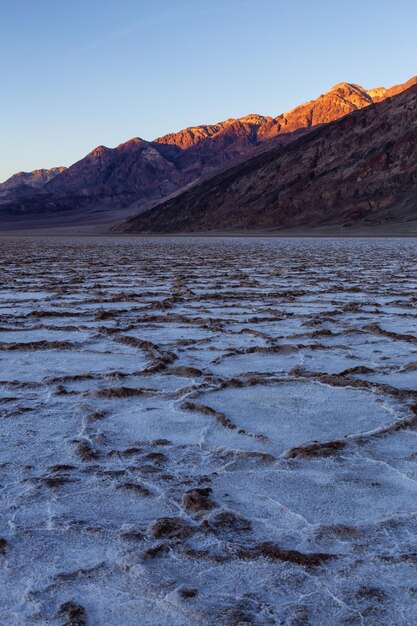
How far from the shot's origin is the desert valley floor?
5.31 ft

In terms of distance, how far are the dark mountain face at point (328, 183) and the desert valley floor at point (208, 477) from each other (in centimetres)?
4632

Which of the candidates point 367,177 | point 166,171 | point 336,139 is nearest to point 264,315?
point 367,177

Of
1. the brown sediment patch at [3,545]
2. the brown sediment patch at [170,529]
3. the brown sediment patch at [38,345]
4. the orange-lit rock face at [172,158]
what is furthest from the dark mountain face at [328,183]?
the brown sediment patch at [3,545]

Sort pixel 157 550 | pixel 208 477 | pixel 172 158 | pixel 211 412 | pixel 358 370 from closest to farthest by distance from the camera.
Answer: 1. pixel 157 550
2. pixel 208 477
3. pixel 211 412
4. pixel 358 370
5. pixel 172 158

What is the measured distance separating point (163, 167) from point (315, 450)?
142 m

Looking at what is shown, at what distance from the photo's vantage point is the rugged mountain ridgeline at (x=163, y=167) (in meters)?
106

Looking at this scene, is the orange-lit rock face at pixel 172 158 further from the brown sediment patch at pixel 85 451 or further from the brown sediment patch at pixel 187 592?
the brown sediment patch at pixel 187 592

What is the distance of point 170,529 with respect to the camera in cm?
196

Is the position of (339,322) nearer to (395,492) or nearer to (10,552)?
(395,492)

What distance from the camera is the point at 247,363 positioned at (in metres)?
4.24

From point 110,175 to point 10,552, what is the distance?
14624cm

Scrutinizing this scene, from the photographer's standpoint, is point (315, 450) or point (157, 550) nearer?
point (157, 550)

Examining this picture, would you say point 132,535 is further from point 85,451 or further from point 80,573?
point 85,451

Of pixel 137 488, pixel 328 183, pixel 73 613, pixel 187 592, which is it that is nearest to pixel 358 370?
pixel 137 488
